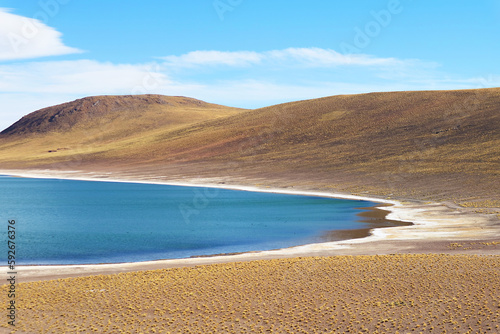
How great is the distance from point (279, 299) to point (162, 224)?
30.6 m

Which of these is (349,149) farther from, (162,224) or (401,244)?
(401,244)

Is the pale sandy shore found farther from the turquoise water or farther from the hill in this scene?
the hill

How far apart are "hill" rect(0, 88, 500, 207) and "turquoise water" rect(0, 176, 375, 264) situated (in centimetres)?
1767

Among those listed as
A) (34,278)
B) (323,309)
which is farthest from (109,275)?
(323,309)

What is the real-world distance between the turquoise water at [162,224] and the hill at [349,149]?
1767cm

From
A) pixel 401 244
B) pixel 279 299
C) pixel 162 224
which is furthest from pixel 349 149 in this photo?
pixel 279 299

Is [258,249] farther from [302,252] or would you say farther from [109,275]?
[109,275]

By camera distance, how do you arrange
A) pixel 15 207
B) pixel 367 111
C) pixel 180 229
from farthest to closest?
pixel 367 111 < pixel 15 207 < pixel 180 229

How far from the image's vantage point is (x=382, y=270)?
1038 inches

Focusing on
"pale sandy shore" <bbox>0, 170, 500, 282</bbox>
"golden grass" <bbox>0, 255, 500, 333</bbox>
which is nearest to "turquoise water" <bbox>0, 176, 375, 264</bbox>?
"pale sandy shore" <bbox>0, 170, 500, 282</bbox>

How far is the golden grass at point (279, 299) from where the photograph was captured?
1961 centimetres

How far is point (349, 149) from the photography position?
114312mm

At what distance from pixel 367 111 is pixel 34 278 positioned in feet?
403

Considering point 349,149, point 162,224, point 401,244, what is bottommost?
point 401,244
